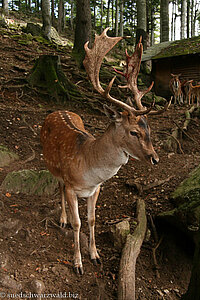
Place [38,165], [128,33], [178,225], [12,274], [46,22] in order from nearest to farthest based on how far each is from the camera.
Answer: [12,274] → [178,225] → [38,165] → [46,22] → [128,33]

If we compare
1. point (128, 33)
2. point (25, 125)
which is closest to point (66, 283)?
point (25, 125)

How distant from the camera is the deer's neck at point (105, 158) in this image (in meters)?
2.89

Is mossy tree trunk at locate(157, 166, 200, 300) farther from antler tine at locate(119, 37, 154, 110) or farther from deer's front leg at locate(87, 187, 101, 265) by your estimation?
antler tine at locate(119, 37, 154, 110)

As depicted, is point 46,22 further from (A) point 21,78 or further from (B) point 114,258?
(B) point 114,258

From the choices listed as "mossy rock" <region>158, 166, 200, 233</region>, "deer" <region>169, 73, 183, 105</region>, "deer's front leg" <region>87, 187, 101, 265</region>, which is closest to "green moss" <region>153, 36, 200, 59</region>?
"deer" <region>169, 73, 183, 105</region>

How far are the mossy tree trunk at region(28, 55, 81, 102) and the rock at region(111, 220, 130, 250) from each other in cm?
471

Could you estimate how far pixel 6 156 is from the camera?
5062 millimetres

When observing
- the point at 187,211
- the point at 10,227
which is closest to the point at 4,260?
the point at 10,227

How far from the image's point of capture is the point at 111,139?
9.68 ft

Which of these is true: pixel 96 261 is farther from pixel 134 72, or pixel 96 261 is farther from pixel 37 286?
pixel 134 72

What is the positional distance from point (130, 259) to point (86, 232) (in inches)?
34.6

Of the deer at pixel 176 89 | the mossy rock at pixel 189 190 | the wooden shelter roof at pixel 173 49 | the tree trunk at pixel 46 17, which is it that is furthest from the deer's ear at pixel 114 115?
the tree trunk at pixel 46 17

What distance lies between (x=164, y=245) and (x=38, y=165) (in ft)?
8.90

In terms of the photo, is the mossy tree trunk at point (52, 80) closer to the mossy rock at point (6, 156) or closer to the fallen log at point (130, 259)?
the mossy rock at point (6, 156)
